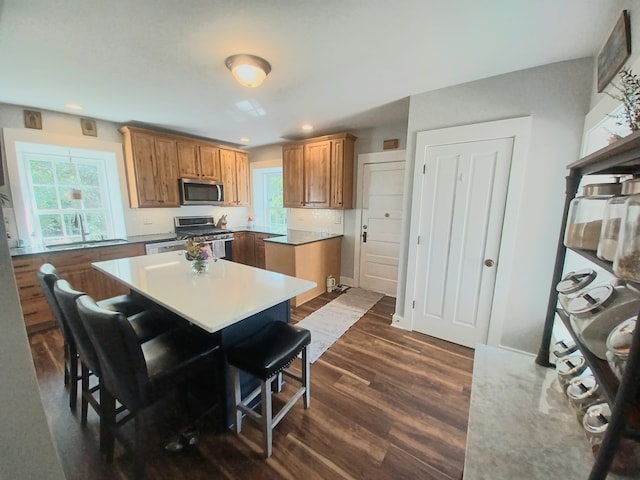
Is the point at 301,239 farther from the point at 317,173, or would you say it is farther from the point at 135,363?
the point at 135,363

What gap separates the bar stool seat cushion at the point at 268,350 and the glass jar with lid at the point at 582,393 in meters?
1.30

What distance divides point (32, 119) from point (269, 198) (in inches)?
132

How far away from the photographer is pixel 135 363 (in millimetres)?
1340

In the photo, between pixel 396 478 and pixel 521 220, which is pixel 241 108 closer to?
pixel 521 220

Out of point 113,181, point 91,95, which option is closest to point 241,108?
point 91,95

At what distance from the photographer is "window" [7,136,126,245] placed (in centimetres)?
321

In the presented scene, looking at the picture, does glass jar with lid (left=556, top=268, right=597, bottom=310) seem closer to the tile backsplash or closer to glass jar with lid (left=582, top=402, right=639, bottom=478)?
glass jar with lid (left=582, top=402, right=639, bottom=478)

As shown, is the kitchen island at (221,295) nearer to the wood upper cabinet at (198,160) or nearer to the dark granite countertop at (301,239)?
the dark granite countertop at (301,239)

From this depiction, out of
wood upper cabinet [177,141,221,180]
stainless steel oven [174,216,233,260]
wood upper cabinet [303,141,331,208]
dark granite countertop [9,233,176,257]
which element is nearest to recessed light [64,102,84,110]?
wood upper cabinet [177,141,221,180]

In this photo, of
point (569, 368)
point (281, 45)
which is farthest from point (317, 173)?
point (569, 368)

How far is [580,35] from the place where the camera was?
1.81 m

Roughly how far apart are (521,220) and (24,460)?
3.01 meters

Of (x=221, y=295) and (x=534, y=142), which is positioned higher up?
(x=534, y=142)

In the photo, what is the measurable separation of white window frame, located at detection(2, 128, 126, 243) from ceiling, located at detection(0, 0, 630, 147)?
393 mm
